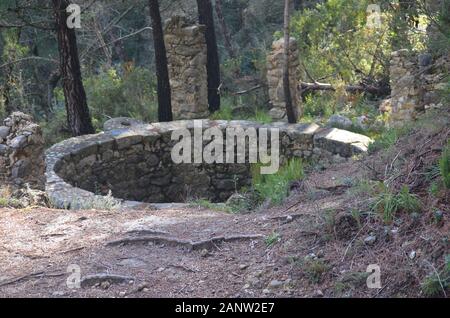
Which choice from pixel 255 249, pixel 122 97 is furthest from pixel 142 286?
pixel 122 97

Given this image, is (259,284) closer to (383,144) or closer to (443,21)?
(443,21)

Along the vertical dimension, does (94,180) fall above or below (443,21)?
below

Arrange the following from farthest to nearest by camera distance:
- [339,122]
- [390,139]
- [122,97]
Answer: [122,97], [339,122], [390,139]

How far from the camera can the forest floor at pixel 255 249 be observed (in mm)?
4430

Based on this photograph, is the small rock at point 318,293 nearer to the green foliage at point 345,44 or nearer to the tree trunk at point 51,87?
the green foliage at point 345,44

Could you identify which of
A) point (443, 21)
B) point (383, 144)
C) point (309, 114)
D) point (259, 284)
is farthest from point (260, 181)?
point (259, 284)

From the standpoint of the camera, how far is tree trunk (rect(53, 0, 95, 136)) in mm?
10727

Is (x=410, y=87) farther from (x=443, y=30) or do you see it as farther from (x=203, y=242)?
(x=203, y=242)

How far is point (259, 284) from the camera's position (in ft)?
15.2

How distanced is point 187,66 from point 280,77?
6.11ft

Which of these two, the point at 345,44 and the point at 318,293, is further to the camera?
the point at 345,44

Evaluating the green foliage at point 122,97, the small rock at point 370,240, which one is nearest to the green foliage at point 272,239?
the small rock at point 370,240

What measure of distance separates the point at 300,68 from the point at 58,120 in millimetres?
5238

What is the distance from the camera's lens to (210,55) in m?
14.0
